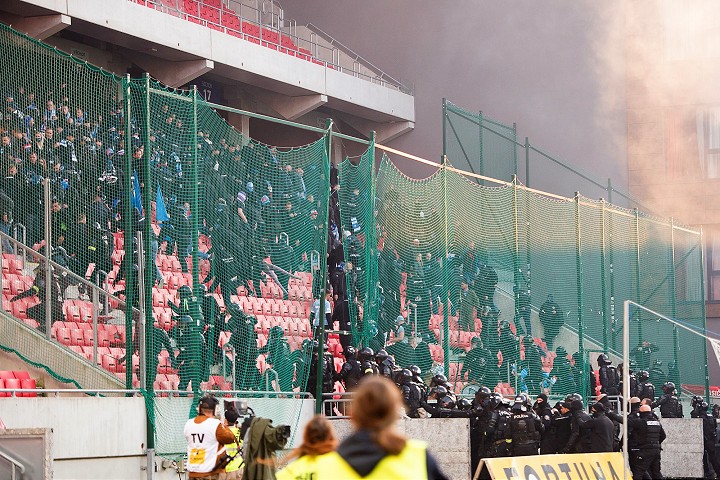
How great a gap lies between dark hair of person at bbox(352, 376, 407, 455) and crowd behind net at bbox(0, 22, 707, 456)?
29.4 feet

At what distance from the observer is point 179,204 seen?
14102 mm

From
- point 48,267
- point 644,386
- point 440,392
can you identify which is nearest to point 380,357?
point 440,392

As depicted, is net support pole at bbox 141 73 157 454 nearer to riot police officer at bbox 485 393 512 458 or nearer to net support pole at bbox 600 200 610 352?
riot police officer at bbox 485 393 512 458

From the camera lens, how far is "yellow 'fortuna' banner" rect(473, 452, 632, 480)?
48.0ft

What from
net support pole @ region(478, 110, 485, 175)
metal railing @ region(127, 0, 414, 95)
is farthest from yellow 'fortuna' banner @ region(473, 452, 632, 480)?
metal railing @ region(127, 0, 414, 95)

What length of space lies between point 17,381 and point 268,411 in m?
2.91

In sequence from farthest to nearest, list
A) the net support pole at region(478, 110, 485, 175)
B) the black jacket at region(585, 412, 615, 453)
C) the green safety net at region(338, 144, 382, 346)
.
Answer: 1. the net support pole at region(478, 110, 485, 175)
2. the black jacket at region(585, 412, 615, 453)
3. the green safety net at region(338, 144, 382, 346)

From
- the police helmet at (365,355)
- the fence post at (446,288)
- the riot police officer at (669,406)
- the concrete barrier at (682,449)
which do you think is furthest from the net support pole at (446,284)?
the riot police officer at (669,406)

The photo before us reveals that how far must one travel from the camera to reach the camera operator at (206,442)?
10.2 metres

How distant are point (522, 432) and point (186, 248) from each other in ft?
16.8

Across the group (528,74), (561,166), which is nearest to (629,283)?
(561,166)

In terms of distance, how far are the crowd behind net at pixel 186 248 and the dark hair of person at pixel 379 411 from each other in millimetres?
8947

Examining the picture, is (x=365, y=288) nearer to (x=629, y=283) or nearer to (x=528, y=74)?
(x=629, y=283)

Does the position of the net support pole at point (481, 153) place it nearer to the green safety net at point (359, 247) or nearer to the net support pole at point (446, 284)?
the net support pole at point (446, 284)
